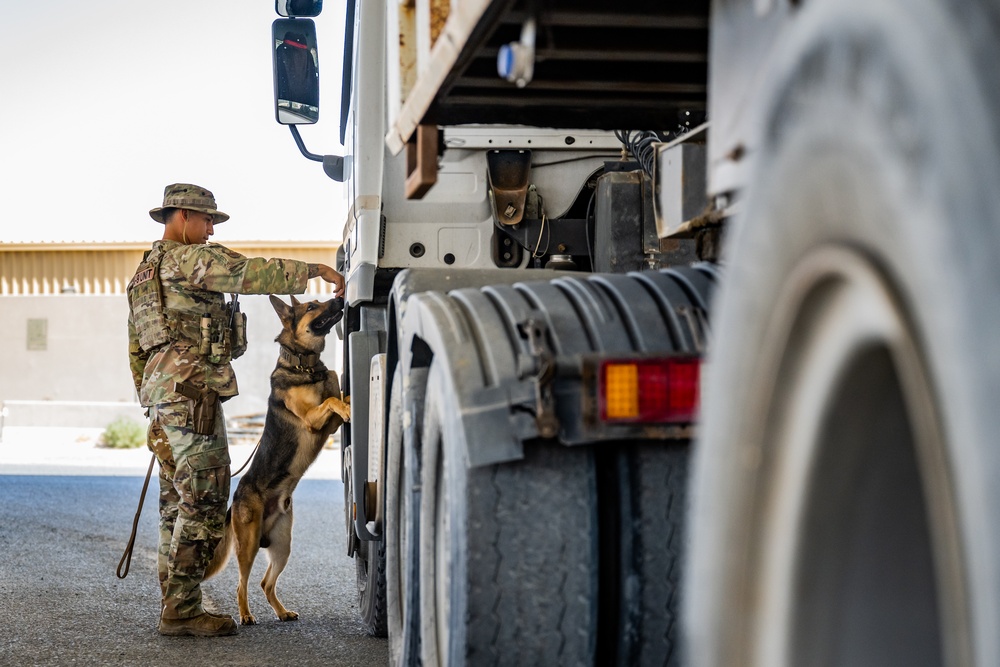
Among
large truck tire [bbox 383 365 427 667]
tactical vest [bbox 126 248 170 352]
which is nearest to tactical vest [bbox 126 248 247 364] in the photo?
tactical vest [bbox 126 248 170 352]

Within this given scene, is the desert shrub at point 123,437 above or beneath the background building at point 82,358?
beneath

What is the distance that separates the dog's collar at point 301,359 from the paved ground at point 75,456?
5.20m

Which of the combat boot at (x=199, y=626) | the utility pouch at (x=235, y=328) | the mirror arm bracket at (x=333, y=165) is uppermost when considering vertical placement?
the mirror arm bracket at (x=333, y=165)

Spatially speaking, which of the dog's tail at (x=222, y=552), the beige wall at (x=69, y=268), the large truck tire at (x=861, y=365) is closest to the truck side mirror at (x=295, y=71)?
the dog's tail at (x=222, y=552)

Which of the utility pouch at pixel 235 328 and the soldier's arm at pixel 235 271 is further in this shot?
the utility pouch at pixel 235 328

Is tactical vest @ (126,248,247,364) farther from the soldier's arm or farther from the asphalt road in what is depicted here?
the asphalt road

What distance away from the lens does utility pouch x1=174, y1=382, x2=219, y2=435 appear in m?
5.16

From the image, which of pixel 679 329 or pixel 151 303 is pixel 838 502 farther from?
pixel 151 303

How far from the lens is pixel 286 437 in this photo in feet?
19.4

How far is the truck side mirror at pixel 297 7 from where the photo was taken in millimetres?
4398

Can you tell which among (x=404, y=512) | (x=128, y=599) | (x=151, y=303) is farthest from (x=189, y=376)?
(x=404, y=512)

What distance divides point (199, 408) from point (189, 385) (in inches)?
4.6

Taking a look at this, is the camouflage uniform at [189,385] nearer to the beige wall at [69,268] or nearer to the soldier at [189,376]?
the soldier at [189,376]

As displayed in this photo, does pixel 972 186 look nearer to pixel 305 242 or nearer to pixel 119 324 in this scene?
pixel 119 324
